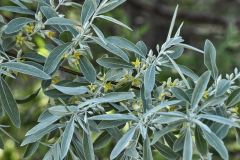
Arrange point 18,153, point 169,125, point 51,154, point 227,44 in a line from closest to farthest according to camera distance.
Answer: point 169,125
point 51,154
point 18,153
point 227,44

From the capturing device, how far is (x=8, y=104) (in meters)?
0.98

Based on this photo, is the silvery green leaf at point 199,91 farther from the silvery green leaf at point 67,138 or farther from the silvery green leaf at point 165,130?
the silvery green leaf at point 67,138

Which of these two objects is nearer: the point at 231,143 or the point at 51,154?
the point at 51,154

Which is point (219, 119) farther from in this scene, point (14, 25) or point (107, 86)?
point (14, 25)

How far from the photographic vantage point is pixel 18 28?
0.96 m

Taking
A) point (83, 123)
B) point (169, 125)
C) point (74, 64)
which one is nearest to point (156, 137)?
point (169, 125)

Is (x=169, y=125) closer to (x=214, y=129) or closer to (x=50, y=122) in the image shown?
(x=214, y=129)

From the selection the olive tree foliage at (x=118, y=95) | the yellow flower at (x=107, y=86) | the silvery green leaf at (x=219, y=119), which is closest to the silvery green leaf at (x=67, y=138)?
the olive tree foliage at (x=118, y=95)

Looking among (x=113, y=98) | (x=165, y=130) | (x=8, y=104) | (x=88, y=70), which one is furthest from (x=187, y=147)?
(x=8, y=104)

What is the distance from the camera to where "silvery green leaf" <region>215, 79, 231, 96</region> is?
0.85m

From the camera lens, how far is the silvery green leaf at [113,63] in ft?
3.13

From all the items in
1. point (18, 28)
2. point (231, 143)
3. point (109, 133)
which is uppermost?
point (18, 28)

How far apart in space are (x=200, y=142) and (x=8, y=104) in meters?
0.37

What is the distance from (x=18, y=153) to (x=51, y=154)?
38.9 inches
